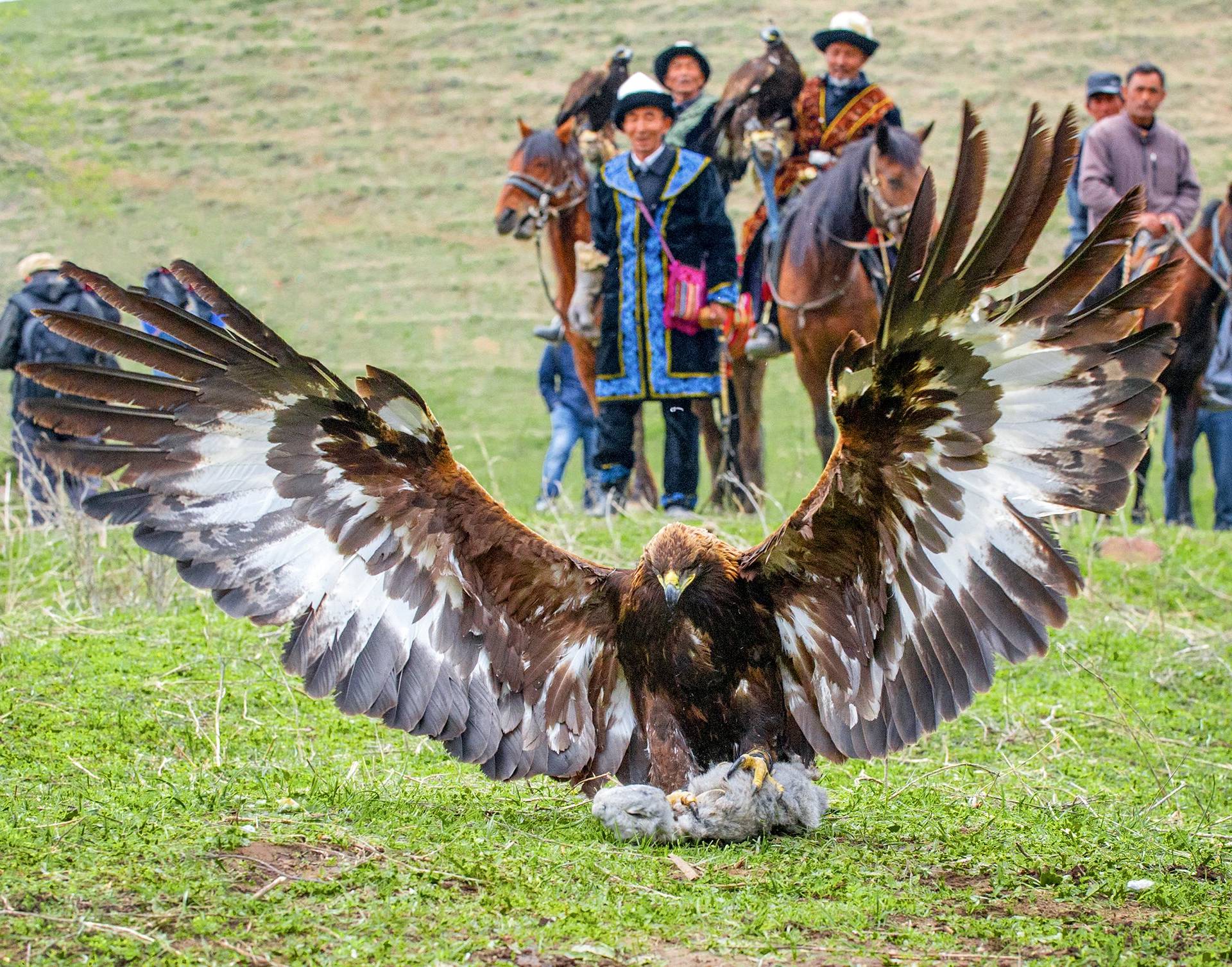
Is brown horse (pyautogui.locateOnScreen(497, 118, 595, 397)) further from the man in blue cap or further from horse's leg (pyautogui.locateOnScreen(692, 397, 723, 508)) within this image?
the man in blue cap

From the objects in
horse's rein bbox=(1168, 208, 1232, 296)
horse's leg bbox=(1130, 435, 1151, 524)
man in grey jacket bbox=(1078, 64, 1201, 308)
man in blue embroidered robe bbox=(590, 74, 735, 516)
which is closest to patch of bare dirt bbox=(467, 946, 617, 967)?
horse's leg bbox=(1130, 435, 1151, 524)

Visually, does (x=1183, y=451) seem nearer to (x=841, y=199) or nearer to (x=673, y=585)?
(x=841, y=199)

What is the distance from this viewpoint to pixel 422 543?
458cm

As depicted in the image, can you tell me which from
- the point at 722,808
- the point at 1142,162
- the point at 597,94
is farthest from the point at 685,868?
the point at 597,94

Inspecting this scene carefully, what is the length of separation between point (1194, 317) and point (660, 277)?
442cm

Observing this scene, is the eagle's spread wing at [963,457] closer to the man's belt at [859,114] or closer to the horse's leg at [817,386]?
the horse's leg at [817,386]

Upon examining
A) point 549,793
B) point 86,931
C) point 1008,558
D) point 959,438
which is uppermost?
point 959,438

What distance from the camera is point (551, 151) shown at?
11438 mm

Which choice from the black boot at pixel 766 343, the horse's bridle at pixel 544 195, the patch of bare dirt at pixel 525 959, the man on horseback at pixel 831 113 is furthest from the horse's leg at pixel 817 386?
the patch of bare dirt at pixel 525 959

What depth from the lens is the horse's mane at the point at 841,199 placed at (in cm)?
928

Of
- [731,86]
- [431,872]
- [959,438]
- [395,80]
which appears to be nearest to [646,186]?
[731,86]

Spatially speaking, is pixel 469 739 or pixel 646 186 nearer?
pixel 469 739

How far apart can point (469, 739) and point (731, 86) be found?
7.07m

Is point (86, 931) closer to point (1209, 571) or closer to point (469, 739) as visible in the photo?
point (469, 739)
